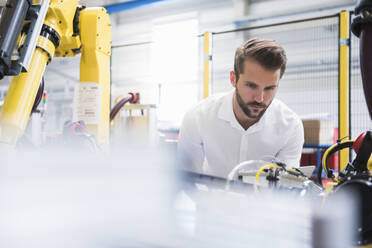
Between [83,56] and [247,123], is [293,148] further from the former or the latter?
[83,56]

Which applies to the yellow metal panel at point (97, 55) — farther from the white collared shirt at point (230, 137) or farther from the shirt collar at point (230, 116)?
the shirt collar at point (230, 116)

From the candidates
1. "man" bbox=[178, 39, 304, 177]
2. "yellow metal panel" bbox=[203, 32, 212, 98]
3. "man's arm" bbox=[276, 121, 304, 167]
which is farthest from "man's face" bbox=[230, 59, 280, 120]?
"yellow metal panel" bbox=[203, 32, 212, 98]

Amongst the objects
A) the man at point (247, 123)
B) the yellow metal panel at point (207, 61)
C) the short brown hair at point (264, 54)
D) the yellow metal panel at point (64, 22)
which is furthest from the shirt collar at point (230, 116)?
the yellow metal panel at point (207, 61)

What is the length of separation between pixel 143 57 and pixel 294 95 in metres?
2.29

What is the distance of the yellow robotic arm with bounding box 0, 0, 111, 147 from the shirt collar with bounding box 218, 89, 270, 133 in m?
0.68

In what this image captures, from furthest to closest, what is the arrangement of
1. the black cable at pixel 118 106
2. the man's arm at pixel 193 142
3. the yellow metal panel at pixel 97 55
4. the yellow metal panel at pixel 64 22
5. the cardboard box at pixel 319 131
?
1. the cardboard box at pixel 319 131
2. the black cable at pixel 118 106
3. the man's arm at pixel 193 142
4. the yellow metal panel at pixel 97 55
5. the yellow metal panel at pixel 64 22

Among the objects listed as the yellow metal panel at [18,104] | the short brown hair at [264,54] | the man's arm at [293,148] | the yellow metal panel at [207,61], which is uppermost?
the yellow metal panel at [207,61]

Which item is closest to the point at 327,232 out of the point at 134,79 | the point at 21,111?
the point at 21,111

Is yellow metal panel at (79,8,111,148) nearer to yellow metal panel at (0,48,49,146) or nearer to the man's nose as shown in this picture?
yellow metal panel at (0,48,49,146)

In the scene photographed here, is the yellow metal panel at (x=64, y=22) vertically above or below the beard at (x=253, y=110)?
above

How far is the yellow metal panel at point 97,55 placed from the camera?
1259 millimetres

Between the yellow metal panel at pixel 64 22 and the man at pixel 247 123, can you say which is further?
the man at pixel 247 123

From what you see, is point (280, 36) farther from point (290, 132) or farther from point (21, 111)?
point (21, 111)

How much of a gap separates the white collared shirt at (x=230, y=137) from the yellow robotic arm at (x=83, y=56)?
1.74 ft
